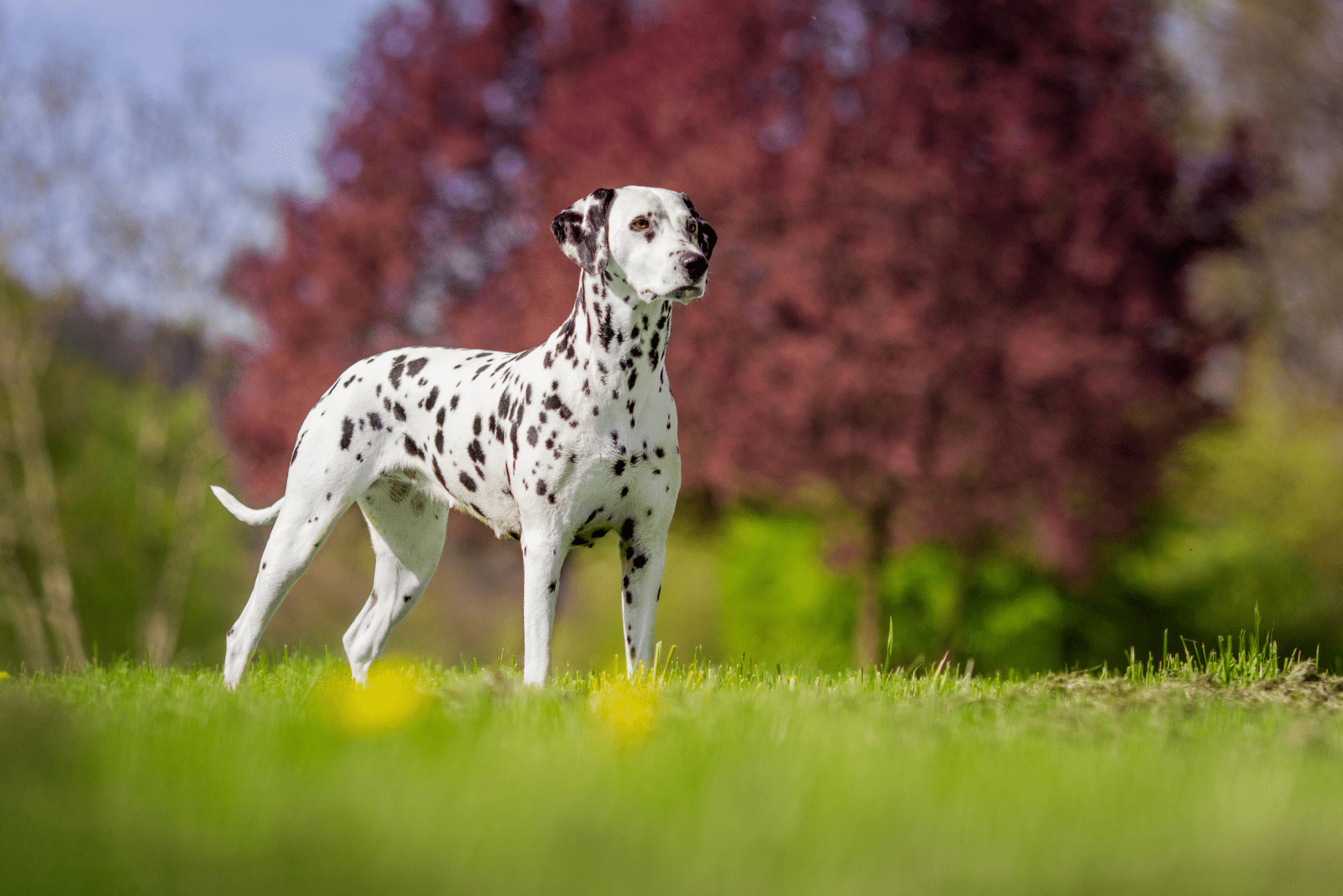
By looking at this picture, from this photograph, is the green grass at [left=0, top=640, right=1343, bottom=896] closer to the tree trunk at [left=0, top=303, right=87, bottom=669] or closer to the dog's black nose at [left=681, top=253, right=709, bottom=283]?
the dog's black nose at [left=681, top=253, right=709, bottom=283]

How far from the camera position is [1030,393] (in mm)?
10820

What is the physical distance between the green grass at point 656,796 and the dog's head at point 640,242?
5.20 feet

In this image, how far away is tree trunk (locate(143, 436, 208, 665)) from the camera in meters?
18.4

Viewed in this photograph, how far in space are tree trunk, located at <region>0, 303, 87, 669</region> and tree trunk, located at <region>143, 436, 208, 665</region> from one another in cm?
136

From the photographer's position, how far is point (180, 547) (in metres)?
19.0

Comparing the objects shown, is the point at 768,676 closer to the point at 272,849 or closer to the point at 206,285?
the point at 272,849

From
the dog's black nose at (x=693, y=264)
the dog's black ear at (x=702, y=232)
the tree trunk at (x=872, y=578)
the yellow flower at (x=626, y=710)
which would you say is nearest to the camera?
the yellow flower at (x=626, y=710)

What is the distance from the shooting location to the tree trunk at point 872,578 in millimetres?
11336

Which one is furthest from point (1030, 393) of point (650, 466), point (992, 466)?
point (650, 466)

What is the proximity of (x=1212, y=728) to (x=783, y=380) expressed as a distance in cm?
714

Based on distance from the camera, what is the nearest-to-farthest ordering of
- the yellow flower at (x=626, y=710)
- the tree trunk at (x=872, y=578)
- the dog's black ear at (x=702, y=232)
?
the yellow flower at (x=626, y=710), the dog's black ear at (x=702, y=232), the tree trunk at (x=872, y=578)

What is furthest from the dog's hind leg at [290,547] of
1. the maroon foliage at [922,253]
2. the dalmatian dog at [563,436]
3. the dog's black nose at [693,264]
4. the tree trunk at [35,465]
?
the tree trunk at [35,465]

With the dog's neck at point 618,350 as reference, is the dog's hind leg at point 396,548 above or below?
below

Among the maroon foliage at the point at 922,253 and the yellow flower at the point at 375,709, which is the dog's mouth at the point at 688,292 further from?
the maroon foliage at the point at 922,253
